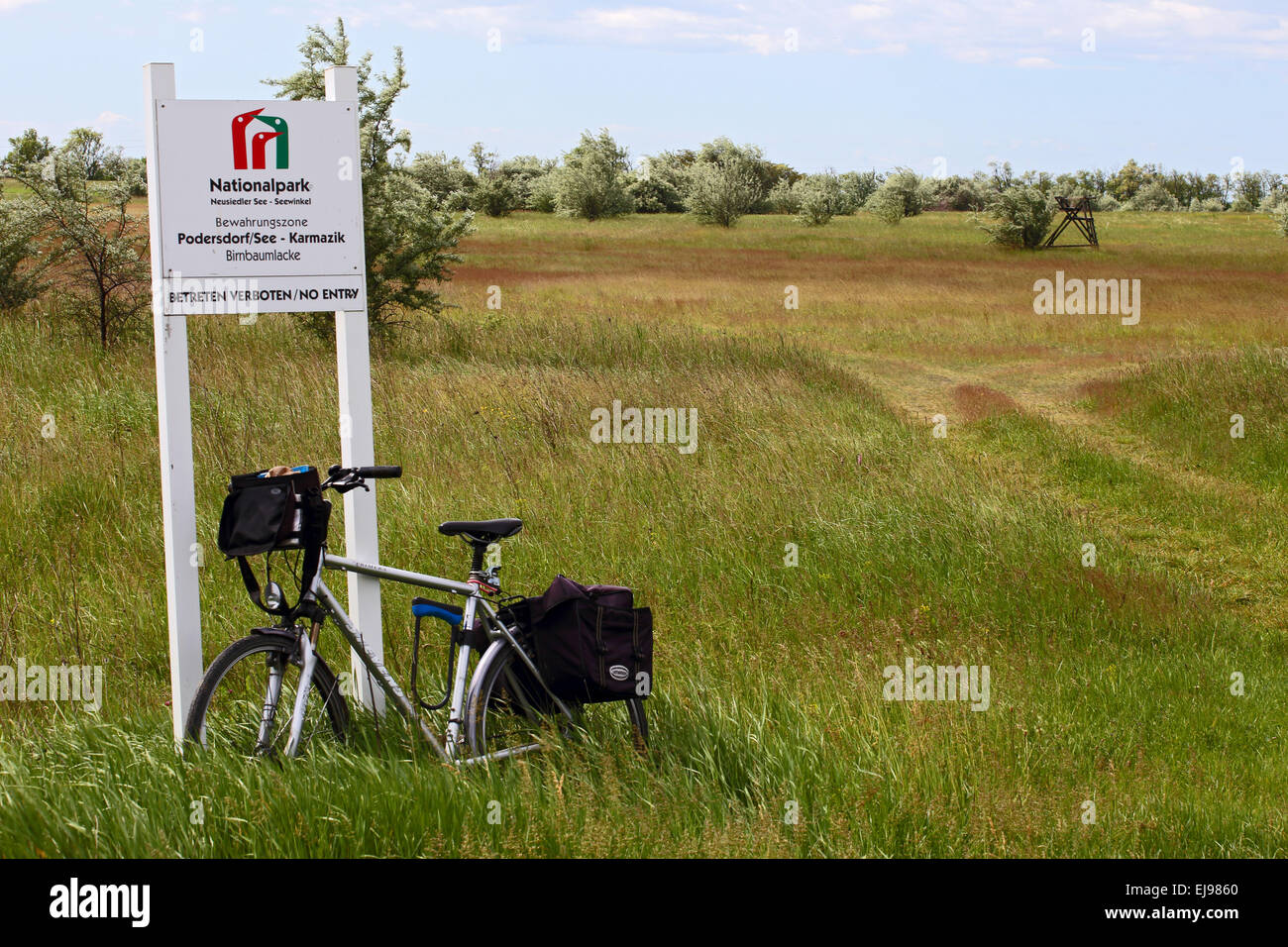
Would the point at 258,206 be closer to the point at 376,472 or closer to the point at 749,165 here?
the point at 376,472

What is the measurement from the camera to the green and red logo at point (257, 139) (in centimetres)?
422

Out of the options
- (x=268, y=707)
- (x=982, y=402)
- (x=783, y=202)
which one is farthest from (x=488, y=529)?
(x=783, y=202)

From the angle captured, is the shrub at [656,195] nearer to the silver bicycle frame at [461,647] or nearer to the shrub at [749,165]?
the shrub at [749,165]

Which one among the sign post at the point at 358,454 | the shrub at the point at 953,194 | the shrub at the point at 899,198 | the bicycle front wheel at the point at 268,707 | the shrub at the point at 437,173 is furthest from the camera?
the shrub at the point at 953,194

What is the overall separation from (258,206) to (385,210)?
447 inches

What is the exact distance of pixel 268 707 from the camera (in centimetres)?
383

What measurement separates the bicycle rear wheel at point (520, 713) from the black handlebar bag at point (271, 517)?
750mm

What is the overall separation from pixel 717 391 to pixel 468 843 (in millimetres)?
9031

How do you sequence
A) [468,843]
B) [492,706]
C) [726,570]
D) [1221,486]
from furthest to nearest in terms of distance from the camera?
[1221,486] → [726,570] → [492,706] → [468,843]

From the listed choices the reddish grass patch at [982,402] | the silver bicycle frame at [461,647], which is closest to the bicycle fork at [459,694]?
the silver bicycle frame at [461,647]

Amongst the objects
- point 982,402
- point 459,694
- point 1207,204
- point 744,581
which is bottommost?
point 744,581

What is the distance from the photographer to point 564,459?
9.32 m
